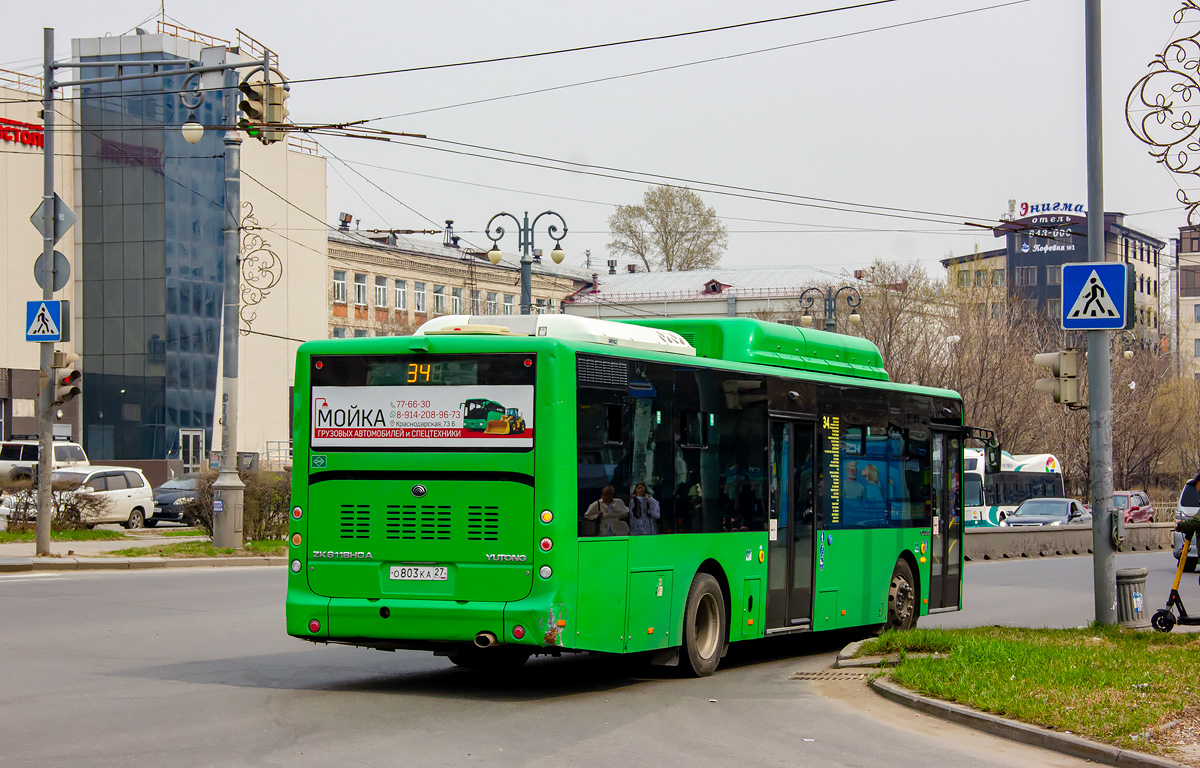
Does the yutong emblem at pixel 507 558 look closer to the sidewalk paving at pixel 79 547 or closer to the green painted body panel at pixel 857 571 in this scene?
the green painted body panel at pixel 857 571

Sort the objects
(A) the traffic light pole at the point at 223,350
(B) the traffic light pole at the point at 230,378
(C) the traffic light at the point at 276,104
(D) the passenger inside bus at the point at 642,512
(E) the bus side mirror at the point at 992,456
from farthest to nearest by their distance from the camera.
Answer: (B) the traffic light pole at the point at 230,378 → (A) the traffic light pole at the point at 223,350 → (C) the traffic light at the point at 276,104 → (E) the bus side mirror at the point at 992,456 → (D) the passenger inside bus at the point at 642,512

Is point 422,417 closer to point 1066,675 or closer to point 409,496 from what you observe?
point 409,496

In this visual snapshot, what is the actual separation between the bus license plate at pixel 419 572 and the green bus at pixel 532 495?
0.03ft

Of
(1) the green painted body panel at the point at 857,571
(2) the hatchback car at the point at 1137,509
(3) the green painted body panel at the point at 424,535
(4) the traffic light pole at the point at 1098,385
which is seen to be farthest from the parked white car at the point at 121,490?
(2) the hatchback car at the point at 1137,509

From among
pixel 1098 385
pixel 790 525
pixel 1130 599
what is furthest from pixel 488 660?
pixel 1130 599

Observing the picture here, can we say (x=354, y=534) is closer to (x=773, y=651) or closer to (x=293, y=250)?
(x=773, y=651)

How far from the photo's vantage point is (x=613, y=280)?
296 feet

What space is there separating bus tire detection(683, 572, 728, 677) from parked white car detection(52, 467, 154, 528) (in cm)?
2528

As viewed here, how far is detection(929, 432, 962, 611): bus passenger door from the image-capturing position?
16.6 m

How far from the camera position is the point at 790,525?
13.4 metres

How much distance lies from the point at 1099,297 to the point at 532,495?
678 centimetres

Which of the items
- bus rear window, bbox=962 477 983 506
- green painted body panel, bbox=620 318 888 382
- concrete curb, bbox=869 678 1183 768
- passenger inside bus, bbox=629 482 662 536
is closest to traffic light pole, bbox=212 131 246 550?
green painted body panel, bbox=620 318 888 382

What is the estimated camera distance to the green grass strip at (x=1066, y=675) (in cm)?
923

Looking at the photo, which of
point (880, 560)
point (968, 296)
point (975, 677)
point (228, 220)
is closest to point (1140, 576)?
point (880, 560)
